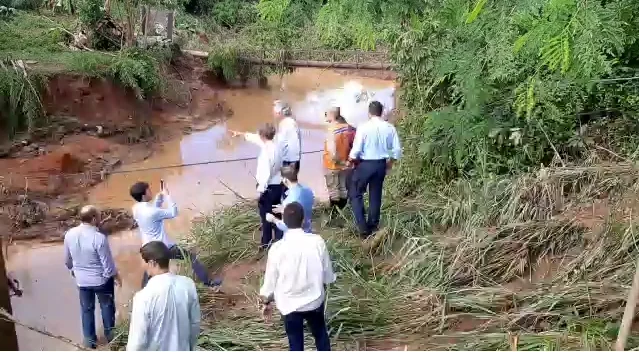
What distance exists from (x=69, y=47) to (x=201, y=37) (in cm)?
572

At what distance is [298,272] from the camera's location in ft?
14.1

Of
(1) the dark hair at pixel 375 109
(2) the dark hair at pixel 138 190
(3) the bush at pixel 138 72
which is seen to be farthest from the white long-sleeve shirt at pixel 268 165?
(3) the bush at pixel 138 72

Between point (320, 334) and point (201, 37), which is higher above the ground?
point (201, 37)

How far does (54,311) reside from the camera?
7.57 metres

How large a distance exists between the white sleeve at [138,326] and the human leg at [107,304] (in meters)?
2.34

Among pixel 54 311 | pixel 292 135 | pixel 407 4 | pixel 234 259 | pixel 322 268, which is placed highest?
pixel 407 4

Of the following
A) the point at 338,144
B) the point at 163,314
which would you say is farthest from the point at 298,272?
the point at 338,144

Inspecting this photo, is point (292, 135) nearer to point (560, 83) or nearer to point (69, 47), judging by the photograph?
point (560, 83)

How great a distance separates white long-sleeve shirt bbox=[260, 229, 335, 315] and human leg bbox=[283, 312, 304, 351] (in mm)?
62

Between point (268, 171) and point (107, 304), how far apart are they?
1850 millimetres

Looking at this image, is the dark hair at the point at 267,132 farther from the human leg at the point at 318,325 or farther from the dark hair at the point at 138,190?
the human leg at the point at 318,325

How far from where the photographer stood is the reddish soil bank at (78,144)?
10188mm

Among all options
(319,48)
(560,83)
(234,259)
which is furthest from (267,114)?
(560,83)

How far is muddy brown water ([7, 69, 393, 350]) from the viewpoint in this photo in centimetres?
758
